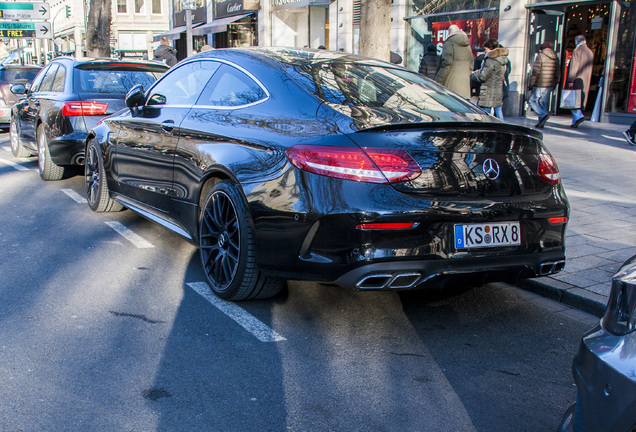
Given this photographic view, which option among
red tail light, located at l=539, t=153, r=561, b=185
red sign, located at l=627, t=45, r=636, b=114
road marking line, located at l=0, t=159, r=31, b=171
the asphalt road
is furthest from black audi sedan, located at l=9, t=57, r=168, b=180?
red sign, located at l=627, t=45, r=636, b=114

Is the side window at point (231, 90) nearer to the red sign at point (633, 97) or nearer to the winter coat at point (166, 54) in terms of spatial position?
the red sign at point (633, 97)

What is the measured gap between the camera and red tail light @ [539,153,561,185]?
13.1ft

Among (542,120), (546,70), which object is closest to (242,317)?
(542,120)

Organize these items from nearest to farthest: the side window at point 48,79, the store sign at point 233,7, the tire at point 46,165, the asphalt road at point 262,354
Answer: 1. the asphalt road at point 262,354
2. the tire at point 46,165
3. the side window at point 48,79
4. the store sign at point 233,7

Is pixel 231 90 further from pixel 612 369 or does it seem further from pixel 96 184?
pixel 612 369

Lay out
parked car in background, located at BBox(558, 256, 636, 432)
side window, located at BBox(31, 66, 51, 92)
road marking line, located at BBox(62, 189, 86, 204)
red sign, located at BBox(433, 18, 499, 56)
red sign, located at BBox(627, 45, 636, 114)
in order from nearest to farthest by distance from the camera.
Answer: parked car in background, located at BBox(558, 256, 636, 432) < road marking line, located at BBox(62, 189, 86, 204) < side window, located at BBox(31, 66, 51, 92) < red sign, located at BBox(627, 45, 636, 114) < red sign, located at BBox(433, 18, 499, 56)

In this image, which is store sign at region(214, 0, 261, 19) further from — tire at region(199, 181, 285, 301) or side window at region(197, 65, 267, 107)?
tire at region(199, 181, 285, 301)

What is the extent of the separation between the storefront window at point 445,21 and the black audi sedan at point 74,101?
10889 mm

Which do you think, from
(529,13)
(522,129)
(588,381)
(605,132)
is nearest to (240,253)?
(522,129)

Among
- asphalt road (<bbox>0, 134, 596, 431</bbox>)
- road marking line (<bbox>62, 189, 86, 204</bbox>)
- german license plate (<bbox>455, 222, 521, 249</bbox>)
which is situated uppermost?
german license plate (<bbox>455, 222, 521, 249</bbox>)

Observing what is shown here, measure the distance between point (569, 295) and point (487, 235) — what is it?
1.22 m

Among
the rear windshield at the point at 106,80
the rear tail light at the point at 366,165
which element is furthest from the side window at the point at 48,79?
the rear tail light at the point at 366,165

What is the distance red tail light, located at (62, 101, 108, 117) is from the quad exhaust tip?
5.37 m

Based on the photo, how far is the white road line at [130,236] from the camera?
5.87 metres
